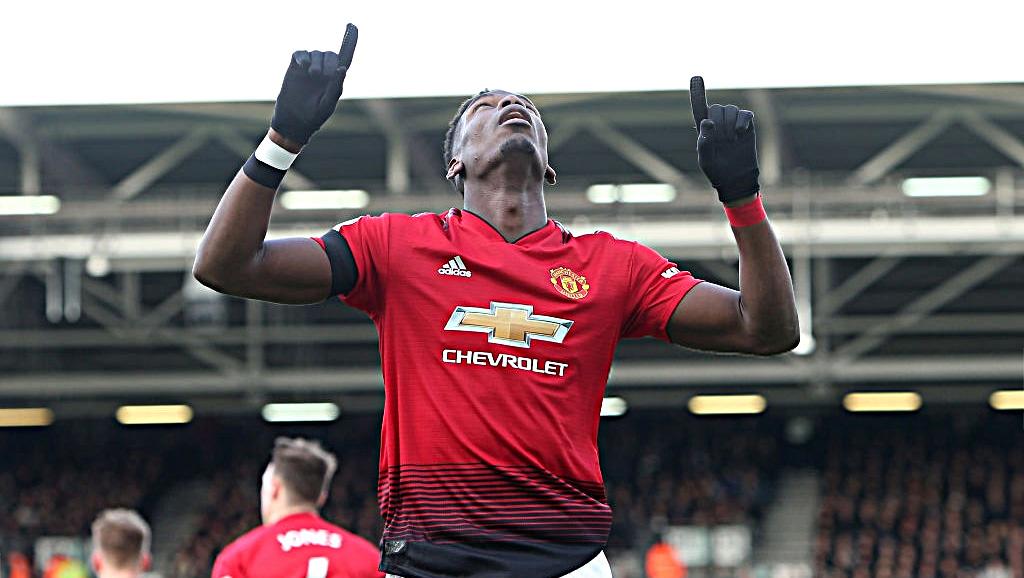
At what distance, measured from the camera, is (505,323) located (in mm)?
2807

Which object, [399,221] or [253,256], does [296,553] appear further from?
[253,256]

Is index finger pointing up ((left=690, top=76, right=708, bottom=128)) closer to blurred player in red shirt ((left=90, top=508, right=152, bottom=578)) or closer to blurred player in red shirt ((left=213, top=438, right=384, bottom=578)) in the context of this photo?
blurred player in red shirt ((left=213, top=438, right=384, bottom=578))

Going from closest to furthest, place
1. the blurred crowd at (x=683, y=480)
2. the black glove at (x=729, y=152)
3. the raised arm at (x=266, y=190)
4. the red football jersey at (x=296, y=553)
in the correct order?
the raised arm at (x=266, y=190) < the black glove at (x=729, y=152) < the red football jersey at (x=296, y=553) < the blurred crowd at (x=683, y=480)

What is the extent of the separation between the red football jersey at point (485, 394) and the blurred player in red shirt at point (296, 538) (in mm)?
3271

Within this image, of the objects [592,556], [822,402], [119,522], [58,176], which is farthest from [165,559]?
[592,556]

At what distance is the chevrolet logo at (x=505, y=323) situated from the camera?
2.80m

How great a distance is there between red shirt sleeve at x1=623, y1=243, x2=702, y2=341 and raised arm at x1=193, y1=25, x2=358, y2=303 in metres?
0.71

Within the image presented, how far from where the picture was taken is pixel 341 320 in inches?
958

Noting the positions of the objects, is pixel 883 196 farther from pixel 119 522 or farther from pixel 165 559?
pixel 165 559

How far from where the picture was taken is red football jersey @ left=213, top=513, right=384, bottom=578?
593cm

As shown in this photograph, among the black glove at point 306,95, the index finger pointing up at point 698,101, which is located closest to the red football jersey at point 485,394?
the black glove at point 306,95

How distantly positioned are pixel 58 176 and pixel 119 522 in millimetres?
12750

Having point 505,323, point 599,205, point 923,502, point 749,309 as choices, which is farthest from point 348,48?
point 923,502

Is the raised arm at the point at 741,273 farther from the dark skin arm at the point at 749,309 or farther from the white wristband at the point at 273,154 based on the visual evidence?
the white wristband at the point at 273,154
